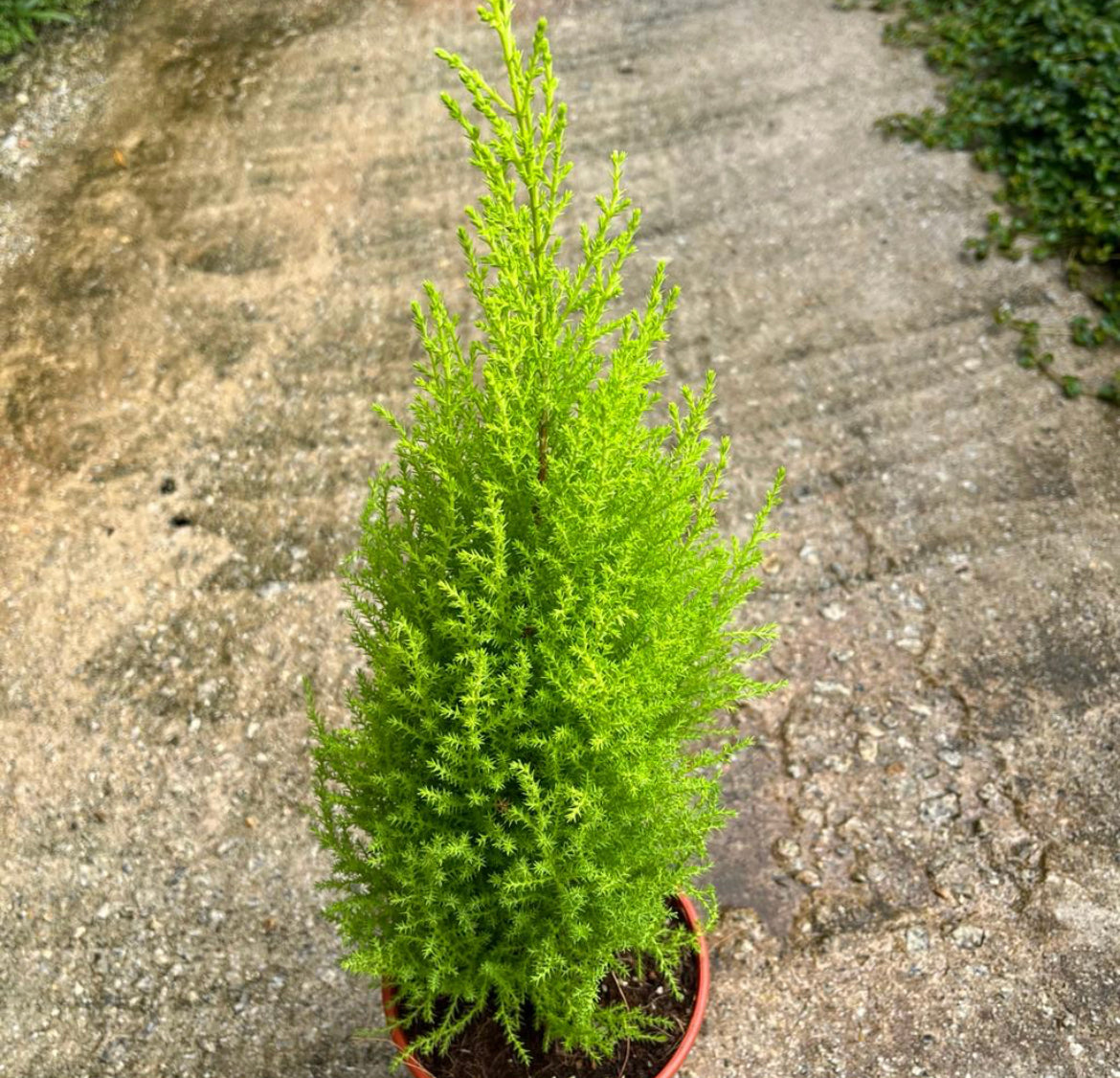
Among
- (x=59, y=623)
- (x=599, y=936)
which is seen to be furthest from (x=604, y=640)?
(x=59, y=623)

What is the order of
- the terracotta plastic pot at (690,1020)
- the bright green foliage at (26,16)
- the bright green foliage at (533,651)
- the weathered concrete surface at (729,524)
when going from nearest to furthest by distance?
1. the bright green foliage at (533,651)
2. the terracotta plastic pot at (690,1020)
3. the weathered concrete surface at (729,524)
4. the bright green foliage at (26,16)

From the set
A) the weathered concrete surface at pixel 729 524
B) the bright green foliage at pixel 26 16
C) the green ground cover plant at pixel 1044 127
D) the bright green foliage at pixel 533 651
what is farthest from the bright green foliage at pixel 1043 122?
the bright green foliage at pixel 26 16

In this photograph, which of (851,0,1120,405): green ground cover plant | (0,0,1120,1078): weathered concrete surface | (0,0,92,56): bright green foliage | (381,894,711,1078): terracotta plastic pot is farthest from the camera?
(0,0,92,56): bright green foliage

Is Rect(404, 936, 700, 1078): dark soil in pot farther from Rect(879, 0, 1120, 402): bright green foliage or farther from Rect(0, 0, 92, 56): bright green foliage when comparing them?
Rect(0, 0, 92, 56): bright green foliage

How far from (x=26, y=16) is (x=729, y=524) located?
15.5ft

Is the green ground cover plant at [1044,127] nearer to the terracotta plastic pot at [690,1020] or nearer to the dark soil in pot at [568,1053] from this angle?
the terracotta plastic pot at [690,1020]

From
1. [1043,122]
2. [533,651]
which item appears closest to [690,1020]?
[533,651]

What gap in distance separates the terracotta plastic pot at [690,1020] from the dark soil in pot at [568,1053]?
18 millimetres

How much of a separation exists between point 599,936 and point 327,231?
3722 mm

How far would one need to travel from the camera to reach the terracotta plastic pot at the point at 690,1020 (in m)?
2.46

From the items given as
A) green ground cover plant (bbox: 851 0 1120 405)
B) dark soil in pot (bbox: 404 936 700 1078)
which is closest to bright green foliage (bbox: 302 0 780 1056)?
dark soil in pot (bbox: 404 936 700 1078)

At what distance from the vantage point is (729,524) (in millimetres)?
4113

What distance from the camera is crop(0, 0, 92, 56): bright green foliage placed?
5.97 metres

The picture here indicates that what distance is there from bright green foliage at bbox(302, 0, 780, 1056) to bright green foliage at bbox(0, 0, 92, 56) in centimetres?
505
